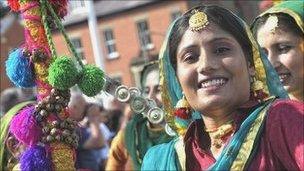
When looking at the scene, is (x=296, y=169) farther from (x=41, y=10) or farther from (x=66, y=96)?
(x=41, y=10)

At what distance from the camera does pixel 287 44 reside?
3234mm

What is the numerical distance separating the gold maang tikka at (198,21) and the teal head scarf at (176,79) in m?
0.04

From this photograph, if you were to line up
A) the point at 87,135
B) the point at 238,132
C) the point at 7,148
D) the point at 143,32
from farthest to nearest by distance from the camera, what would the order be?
the point at 143,32 < the point at 87,135 < the point at 7,148 < the point at 238,132

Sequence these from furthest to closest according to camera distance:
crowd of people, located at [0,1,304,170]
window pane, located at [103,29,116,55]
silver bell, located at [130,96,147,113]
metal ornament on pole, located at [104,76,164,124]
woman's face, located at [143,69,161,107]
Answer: window pane, located at [103,29,116,55] < woman's face, located at [143,69,161,107] < silver bell, located at [130,96,147,113] < metal ornament on pole, located at [104,76,164,124] < crowd of people, located at [0,1,304,170]

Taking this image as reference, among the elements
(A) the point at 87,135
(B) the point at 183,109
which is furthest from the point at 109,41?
(B) the point at 183,109

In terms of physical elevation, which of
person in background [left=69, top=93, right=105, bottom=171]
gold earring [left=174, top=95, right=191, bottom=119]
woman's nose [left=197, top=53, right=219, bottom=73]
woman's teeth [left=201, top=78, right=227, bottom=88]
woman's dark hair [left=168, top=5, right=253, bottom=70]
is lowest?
person in background [left=69, top=93, right=105, bottom=171]

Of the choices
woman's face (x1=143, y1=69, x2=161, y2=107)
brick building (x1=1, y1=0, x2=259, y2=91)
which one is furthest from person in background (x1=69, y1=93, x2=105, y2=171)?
brick building (x1=1, y1=0, x2=259, y2=91)

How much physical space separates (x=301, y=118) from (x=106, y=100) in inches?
265

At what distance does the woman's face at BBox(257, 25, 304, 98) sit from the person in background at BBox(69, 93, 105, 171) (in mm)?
2287

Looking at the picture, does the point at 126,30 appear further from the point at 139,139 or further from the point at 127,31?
the point at 139,139

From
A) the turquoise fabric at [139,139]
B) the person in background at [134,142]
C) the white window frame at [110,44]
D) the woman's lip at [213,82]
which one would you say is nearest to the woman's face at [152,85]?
the person in background at [134,142]

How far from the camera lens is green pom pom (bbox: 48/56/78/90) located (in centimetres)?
237

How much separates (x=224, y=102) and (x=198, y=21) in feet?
1.06

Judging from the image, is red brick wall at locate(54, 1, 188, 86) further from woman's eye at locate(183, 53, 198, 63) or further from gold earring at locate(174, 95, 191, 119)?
woman's eye at locate(183, 53, 198, 63)
